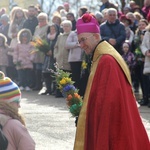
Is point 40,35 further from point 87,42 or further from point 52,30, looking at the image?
point 87,42

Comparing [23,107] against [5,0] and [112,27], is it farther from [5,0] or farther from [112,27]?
[5,0]

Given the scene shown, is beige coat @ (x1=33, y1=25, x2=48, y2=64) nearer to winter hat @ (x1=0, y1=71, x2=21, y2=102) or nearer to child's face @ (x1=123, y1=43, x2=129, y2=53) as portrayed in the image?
child's face @ (x1=123, y1=43, x2=129, y2=53)

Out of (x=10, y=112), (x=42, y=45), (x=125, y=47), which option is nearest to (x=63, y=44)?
(x=42, y=45)

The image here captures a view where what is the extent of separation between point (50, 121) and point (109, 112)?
19.4ft

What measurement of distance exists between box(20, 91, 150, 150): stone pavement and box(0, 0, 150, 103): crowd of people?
84 cm

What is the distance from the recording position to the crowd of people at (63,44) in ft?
51.8

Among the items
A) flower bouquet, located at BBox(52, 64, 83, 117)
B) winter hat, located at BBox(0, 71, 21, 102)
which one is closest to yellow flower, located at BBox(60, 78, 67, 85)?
flower bouquet, located at BBox(52, 64, 83, 117)

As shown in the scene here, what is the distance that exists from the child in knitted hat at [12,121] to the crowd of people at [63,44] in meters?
7.79

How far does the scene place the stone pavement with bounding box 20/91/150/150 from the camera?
34.3 ft

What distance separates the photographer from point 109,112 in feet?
22.3

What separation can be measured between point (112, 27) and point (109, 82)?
9283 millimetres

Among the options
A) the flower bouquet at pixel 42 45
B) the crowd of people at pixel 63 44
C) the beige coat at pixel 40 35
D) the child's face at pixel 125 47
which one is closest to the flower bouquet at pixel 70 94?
the crowd of people at pixel 63 44

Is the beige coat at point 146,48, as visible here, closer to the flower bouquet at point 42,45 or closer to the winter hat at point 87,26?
the flower bouquet at point 42,45

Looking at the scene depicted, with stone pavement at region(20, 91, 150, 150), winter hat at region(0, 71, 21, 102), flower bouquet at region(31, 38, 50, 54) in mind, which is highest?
winter hat at region(0, 71, 21, 102)
